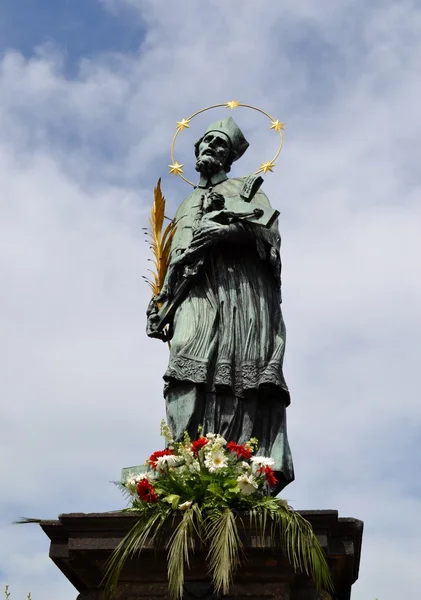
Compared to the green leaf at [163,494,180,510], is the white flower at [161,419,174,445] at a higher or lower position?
higher

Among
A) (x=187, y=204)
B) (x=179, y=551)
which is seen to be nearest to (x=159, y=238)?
(x=187, y=204)

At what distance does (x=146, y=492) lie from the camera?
29.6ft

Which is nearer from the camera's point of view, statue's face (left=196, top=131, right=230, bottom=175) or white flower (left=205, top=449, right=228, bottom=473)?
white flower (left=205, top=449, right=228, bottom=473)

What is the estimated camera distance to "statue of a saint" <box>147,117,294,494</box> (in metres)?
10.4

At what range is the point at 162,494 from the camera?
9047 millimetres

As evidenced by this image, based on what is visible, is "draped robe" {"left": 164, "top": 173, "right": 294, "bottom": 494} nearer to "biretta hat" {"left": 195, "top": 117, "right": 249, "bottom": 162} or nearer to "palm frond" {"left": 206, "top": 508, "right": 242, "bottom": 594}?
"biretta hat" {"left": 195, "top": 117, "right": 249, "bottom": 162}

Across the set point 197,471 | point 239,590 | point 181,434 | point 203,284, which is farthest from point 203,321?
point 239,590

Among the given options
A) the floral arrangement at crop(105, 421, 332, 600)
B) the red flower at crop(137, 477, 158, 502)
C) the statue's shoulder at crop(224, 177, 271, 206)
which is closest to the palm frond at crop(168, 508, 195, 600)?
the floral arrangement at crop(105, 421, 332, 600)

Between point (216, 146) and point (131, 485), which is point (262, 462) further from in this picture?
point (216, 146)

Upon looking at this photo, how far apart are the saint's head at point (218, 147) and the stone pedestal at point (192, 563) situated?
4206 millimetres

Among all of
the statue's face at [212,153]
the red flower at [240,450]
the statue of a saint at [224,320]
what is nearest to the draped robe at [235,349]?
the statue of a saint at [224,320]

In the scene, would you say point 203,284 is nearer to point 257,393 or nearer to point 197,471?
point 257,393

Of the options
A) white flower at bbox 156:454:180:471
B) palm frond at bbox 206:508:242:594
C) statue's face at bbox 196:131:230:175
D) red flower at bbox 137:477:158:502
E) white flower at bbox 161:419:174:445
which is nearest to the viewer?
palm frond at bbox 206:508:242:594

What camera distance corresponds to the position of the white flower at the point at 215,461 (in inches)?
358
